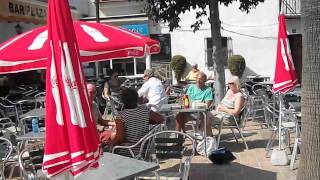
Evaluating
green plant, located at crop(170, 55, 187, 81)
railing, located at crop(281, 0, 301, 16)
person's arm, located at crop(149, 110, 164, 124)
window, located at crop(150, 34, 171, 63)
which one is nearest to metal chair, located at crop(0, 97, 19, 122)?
person's arm, located at crop(149, 110, 164, 124)

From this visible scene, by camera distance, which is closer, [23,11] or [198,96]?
[198,96]

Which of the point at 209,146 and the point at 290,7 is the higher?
the point at 290,7

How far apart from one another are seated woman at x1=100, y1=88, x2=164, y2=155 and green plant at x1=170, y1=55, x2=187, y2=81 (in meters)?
14.4

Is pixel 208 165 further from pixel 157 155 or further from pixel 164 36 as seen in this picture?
pixel 164 36

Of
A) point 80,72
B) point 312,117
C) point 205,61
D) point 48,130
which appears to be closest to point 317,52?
point 312,117

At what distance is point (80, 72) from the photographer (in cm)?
315

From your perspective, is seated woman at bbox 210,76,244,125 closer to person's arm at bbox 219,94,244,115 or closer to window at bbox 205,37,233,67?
person's arm at bbox 219,94,244,115

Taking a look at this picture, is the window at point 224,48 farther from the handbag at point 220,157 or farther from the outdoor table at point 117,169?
the outdoor table at point 117,169

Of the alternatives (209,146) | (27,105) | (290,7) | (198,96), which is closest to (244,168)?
(209,146)

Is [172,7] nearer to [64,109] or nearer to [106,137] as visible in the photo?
[106,137]

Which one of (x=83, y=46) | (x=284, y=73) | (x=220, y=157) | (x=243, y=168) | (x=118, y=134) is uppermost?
(x=83, y=46)

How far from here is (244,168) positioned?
22.6 feet

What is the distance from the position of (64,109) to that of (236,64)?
57.8 ft

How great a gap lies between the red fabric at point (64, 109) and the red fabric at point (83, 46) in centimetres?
215
